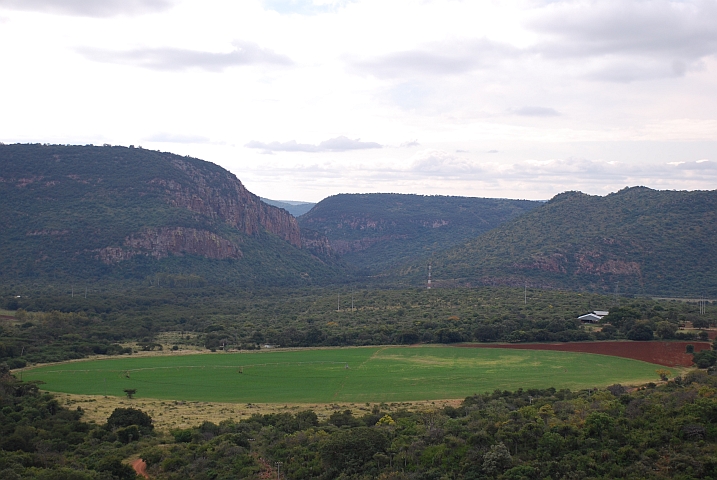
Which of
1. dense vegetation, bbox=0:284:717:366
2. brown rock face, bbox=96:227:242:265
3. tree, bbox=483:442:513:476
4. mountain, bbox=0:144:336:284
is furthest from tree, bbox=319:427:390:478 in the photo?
brown rock face, bbox=96:227:242:265

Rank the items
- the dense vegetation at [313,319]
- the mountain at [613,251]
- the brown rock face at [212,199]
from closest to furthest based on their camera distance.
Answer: the dense vegetation at [313,319] → the mountain at [613,251] → the brown rock face at [212,199]

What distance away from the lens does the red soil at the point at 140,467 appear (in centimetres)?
3506

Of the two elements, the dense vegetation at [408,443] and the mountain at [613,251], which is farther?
the mountain at [613,251]

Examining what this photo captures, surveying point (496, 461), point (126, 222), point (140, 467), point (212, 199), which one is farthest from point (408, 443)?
point (212, 199)

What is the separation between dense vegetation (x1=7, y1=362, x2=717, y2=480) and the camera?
30375mm

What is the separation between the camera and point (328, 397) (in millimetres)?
53844

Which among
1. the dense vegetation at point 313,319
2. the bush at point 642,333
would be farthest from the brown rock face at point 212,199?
the bush at point 642,333

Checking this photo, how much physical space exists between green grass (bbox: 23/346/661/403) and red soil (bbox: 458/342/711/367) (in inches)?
72.1

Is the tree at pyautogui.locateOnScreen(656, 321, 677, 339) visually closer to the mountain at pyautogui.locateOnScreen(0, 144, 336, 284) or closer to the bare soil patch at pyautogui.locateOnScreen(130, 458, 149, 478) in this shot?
the bare soil patch at pyautogui.locateOnScreen(130, 458, 149, 478)

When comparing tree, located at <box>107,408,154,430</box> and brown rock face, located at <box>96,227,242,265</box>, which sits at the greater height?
brown rock face, located at <box>96,227,242,265</box>

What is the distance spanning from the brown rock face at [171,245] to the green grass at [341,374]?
83.2 meters

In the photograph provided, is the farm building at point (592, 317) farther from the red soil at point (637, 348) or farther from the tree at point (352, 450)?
the tree at point (352, 450)

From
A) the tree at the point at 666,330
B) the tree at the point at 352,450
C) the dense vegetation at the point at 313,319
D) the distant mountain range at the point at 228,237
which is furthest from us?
the distant mountain range at the point at 228,237

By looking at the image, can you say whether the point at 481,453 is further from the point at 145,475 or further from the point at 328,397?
the point at 328,397
